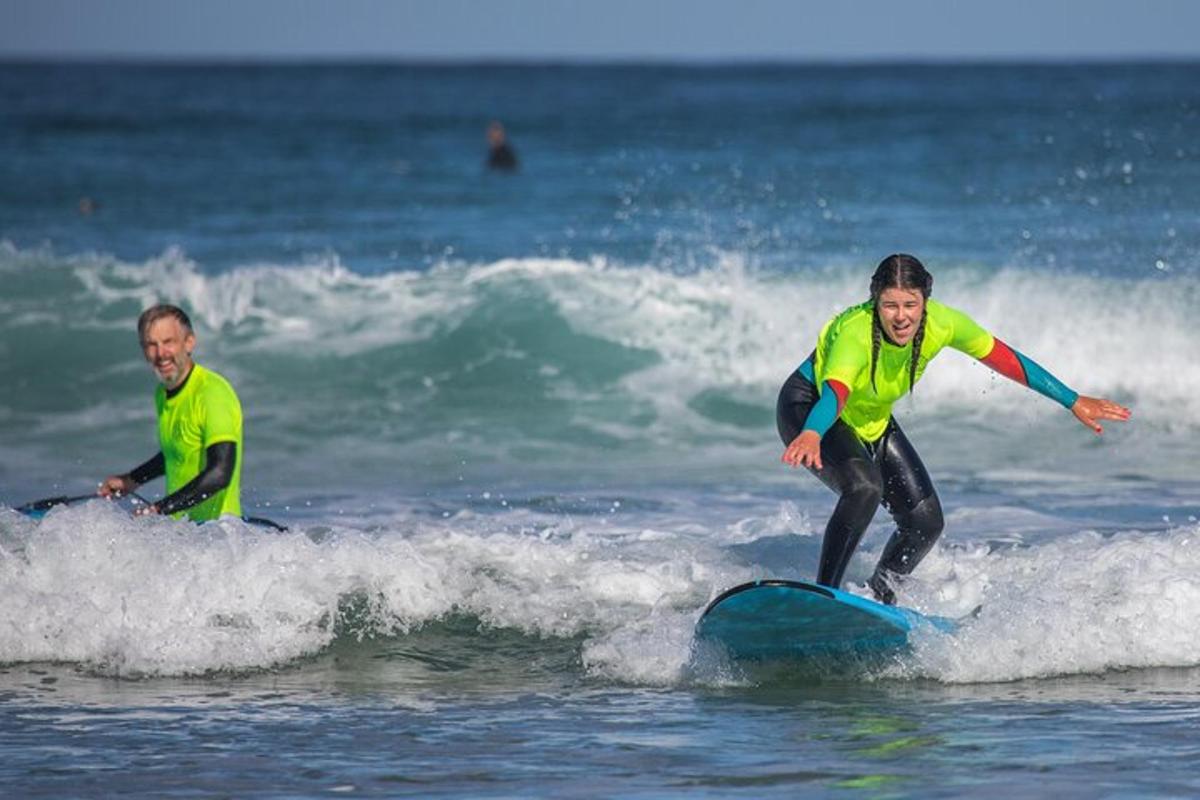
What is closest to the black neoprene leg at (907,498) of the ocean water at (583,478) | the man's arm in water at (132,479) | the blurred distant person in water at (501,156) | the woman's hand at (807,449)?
the ocean water at (583,478)

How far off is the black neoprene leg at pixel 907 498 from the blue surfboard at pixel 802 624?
298 mm

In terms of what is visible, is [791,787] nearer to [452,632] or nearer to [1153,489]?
[452,632]

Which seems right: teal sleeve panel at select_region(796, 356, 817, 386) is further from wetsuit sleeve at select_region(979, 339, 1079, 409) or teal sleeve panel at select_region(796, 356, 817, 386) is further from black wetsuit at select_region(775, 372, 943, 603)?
wetsuit sleeve at select_region(979, 339, 1079, 409)

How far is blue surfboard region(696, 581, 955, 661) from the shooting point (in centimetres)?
725

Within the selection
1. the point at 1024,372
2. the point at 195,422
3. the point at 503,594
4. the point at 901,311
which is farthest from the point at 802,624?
the point at 195,422

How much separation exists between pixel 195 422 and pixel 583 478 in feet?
15.8

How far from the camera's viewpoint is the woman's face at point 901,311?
7.19 m

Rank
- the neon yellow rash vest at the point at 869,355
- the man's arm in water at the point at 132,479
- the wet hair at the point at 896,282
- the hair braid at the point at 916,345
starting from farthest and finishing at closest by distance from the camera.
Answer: the man's arm in water at the point at 132,479 → the hair braid at the point at 916,345 → the neon yellow rash vest at the point at 869,355 → the wet hair at the point at 896,282

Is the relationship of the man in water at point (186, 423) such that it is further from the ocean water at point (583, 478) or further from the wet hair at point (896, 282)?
the wet hair at point (896, 282)

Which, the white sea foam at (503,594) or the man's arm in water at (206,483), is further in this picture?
the man's arm in water at (206,483)

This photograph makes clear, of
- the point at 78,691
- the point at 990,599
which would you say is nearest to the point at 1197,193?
the point at 990,599

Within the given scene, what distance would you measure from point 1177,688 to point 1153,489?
4606 mm

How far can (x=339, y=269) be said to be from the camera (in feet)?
63.0

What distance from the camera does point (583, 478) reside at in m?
12.8
